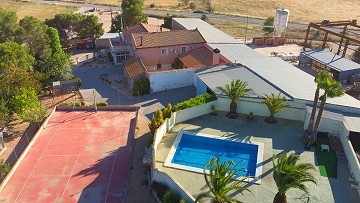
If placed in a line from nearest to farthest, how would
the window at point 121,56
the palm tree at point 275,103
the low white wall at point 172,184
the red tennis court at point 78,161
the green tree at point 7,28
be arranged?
the low white wall at point 172,184 < the red tennis court at point 78,161 < the palm tree at point 275,103 < the green tree at point 7,28 < the window at point 121,56

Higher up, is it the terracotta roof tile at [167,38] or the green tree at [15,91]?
the terracotta roof tile at [167,38]

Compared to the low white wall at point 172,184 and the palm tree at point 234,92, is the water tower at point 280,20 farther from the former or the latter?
the low white wall at point 172,184

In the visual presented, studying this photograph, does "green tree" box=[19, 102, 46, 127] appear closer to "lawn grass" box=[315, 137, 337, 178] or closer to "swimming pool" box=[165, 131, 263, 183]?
"swimming pool" box=[165, 131, 263, 183]

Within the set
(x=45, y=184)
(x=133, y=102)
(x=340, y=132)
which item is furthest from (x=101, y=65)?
(x=340, y=132)

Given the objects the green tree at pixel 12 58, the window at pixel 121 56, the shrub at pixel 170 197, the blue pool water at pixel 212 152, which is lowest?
the shrub at pixel 170 197

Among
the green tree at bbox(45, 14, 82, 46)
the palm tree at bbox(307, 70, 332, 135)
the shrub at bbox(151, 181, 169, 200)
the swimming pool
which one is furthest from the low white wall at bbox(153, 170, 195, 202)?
the green tree at bbox(45, 14, 82, 46)

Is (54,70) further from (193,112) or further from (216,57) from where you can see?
(216,57)

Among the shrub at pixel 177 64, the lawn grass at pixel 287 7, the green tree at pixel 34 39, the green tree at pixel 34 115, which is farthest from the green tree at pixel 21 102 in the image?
the lawn grass at pixel 287 7
